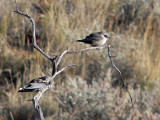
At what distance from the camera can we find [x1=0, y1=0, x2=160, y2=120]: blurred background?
3863 mm

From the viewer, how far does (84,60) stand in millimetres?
4797

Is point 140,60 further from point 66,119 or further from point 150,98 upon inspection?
point 66,119

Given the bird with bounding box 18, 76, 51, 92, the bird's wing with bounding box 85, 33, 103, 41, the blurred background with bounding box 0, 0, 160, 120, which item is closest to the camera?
the bird with bounding box 18, 76, 51, 92

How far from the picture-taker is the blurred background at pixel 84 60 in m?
3.86

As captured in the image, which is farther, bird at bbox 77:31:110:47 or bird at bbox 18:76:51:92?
bird at bbox 77:31:110:47

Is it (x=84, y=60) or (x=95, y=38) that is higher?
(x=95, y=38)

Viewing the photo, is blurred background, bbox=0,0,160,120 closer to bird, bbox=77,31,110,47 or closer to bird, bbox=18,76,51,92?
bird, bbox=77,31,110,47

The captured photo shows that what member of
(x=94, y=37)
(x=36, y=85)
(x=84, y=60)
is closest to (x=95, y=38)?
(x=94, y=37)

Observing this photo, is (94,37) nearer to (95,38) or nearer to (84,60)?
(95,38)

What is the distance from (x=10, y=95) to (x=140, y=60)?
240 cm

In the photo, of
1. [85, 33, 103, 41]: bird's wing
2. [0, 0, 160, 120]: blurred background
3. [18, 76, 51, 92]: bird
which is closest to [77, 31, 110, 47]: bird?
[85, 33, 103, 41]: bird's wing

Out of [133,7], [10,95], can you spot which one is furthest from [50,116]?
[133,7]

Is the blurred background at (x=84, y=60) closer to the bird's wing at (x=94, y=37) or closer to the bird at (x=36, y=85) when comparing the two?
the bird's wing at (x=94, y=37)

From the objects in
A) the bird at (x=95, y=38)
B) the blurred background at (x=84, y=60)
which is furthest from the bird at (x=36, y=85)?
the blurred background at (x=84, y=60)
